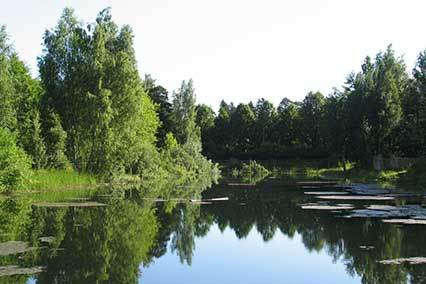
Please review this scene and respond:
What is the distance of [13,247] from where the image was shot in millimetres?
17000

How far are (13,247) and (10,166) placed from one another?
17.3 m

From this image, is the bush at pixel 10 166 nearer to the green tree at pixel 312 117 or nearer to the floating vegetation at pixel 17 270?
the floating vegetation at pixel 17 270

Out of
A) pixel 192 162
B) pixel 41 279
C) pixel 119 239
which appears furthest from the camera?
pixel 192 162

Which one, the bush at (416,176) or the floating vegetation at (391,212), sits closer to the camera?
the floating vegetation at (391,212)

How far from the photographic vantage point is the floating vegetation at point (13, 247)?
16156 millimetres

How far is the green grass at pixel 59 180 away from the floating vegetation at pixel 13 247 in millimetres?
19380

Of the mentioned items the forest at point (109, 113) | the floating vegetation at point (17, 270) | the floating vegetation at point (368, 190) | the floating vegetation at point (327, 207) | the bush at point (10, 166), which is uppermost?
the forest at point (109, 113)

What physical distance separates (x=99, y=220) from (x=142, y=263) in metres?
8.82

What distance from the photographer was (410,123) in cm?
5978

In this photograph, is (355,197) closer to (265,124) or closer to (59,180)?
(59,180)

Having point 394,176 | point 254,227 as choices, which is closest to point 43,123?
point 254,227

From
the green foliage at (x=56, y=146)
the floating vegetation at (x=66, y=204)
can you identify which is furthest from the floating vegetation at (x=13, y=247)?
the green foliage at (x=56, y=146)

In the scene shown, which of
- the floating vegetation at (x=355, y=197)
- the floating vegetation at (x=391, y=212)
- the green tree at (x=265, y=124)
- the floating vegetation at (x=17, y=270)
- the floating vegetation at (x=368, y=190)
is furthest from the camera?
the green tree at (x=265, y=124)

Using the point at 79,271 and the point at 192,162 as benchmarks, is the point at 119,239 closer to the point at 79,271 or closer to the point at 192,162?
the point at 79,271
